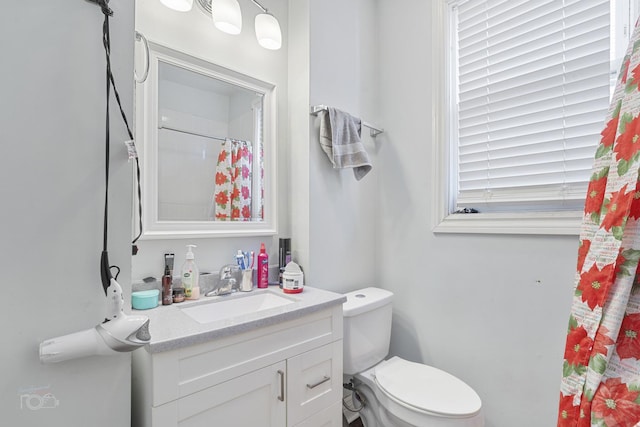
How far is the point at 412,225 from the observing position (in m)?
1.72

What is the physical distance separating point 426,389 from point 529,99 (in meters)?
1.40

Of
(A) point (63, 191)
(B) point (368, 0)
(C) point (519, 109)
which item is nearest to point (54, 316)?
(A) point (63, 191)

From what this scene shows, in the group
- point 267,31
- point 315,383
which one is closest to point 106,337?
point 315,383

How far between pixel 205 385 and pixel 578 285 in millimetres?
1082

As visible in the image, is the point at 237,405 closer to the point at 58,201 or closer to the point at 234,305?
the point at 234,305

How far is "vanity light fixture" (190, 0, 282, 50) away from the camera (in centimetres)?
123

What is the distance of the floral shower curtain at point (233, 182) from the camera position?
1.37m

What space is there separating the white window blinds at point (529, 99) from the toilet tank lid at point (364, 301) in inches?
26.4

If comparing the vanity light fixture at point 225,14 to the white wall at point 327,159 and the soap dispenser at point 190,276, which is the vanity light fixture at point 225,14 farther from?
the soap dispenser at point 190,276

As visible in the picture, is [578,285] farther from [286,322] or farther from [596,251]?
[286,322]

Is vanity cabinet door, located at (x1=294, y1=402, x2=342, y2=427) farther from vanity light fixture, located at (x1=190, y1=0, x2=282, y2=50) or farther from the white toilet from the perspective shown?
vanity light fixture, located at (x1=190, y1=0, x2=282, y2=50)

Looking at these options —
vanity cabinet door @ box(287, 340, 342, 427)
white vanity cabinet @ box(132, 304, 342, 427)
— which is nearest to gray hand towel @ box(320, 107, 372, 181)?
white vanity cabinet @ box(132, 304, 342, 427)

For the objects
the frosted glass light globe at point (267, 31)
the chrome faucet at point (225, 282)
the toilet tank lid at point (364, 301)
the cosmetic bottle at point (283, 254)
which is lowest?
the toilet tank lid at point (364, 301)

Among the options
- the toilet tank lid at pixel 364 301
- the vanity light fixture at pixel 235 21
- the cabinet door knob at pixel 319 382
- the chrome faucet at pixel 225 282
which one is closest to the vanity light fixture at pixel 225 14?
the vanity light fixture at pixel 235 21
